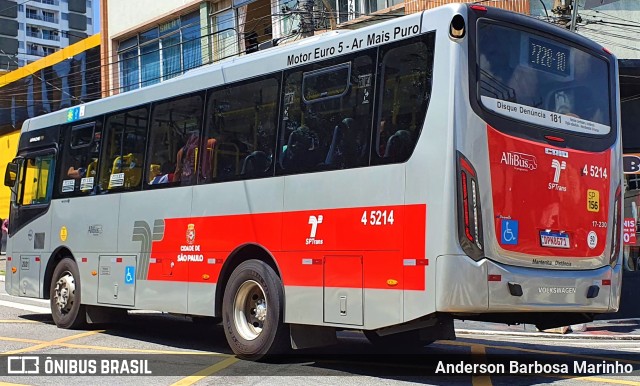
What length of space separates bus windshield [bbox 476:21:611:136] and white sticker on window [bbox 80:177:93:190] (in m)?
7.03

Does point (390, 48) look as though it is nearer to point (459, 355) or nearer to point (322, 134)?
point (322, 134)

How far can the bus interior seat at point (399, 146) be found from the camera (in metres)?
7.91

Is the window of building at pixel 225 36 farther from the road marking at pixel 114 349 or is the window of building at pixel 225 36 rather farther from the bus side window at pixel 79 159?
the road marking at pixel 114 349

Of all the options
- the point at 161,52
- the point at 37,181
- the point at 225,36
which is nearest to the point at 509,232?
the point at 37,181

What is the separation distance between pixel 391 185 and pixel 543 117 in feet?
5.63

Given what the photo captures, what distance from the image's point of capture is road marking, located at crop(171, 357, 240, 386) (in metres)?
8.12

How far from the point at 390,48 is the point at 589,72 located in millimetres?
2318

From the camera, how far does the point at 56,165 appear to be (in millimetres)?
13641

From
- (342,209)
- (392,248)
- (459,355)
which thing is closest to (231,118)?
(342,209)

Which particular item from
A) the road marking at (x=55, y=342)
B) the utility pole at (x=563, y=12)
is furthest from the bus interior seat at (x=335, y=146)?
the utility pole at (x=563, y=12)

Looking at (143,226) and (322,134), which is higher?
(322,134)

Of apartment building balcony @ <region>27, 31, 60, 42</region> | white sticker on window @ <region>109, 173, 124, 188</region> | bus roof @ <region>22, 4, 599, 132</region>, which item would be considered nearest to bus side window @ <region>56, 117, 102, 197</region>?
bus roof @ <region>22, 4, 599, 132</region>

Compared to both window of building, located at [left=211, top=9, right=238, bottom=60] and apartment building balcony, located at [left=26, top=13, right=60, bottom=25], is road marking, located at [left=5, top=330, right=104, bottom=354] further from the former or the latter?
apartment building balcony, located at [left=26, top=13, right=60, bottom=25]

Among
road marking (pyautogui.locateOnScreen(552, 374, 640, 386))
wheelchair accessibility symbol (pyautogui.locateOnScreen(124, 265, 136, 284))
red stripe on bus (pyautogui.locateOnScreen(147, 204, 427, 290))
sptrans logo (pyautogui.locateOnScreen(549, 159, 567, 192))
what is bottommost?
road marking (pyautogui.locateOnScreen(552, 374, 640, 386))
